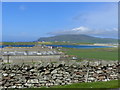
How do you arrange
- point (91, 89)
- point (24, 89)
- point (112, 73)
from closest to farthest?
point (91, 89), point (24, 89), point (112, 73)

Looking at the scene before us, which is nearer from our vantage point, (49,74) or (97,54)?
(49,74)

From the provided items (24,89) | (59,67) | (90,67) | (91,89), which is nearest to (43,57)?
(59,67)

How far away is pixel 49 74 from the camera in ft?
24.7

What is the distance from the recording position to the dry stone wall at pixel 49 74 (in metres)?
7.03

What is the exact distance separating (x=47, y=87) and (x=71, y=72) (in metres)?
1.55

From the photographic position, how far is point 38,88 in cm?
656

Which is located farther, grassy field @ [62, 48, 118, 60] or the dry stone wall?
grassy field @ [62, 48, 118, 60]

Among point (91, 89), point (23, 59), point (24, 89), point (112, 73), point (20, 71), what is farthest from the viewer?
point (23, 59)

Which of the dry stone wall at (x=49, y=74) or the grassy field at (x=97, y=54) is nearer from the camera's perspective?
the dry stone wall at (x=49, y=74)

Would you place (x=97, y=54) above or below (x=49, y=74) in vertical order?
above

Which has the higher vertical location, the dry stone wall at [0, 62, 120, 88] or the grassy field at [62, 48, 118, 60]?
the grassy field at [62, 48, 118, 60]

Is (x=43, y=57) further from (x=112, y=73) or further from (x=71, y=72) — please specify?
(x=112, y=73)

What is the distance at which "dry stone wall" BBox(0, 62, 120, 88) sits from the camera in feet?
23.1

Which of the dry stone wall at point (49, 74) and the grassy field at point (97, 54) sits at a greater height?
the grassy field at point (97, 54)
